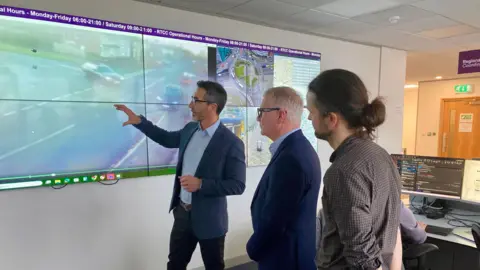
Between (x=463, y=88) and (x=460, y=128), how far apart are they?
940 millimetres

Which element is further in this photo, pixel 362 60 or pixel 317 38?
pixel 362 60

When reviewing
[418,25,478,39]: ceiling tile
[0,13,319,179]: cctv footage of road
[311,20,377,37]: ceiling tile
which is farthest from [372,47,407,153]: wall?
[0,13,319,179]: cctv footage of road

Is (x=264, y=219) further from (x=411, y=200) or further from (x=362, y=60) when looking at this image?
(x=362, y=60)

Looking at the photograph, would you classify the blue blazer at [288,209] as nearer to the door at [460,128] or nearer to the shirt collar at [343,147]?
the shirt collar at [343,147]

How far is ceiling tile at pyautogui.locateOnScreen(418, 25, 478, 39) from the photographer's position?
3.85m

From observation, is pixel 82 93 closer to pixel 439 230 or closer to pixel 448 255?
pixel 439 230

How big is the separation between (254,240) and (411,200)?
7.65 feet

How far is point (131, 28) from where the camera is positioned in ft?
8.76

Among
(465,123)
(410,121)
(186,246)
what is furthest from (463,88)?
(186,246)

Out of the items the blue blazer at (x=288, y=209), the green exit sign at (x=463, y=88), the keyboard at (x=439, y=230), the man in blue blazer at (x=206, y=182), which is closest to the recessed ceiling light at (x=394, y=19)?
the keyboard at (x=439, y=230)

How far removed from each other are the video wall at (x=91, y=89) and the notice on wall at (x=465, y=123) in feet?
22.3

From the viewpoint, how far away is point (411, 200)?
3.14 metres

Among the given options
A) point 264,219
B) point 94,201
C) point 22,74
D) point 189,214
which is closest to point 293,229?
point 264,219

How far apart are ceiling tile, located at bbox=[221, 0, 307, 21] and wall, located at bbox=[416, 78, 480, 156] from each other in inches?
260
